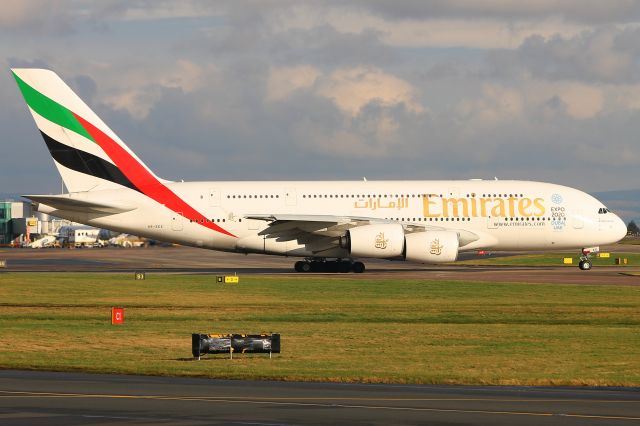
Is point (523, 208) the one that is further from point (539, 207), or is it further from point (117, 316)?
point (117, 316)

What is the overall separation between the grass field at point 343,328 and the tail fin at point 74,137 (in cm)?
785

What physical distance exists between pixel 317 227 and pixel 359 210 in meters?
3.34

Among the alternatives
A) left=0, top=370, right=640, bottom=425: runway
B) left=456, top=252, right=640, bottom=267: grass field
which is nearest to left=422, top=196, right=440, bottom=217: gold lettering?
left=456, top=252, right=640, bottom=267: grass field

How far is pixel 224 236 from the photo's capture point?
6456 centimetres

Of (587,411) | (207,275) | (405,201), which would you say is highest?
(405,201)

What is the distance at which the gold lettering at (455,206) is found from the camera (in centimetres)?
6431

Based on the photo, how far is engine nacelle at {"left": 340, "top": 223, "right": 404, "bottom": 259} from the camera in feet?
203

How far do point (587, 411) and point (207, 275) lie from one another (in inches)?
1758

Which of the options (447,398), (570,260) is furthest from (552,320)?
(570,260)

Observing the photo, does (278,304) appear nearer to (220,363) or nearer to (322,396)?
(220,363)

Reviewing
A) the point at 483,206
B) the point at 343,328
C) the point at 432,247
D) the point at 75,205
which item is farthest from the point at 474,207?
the point at 343,328

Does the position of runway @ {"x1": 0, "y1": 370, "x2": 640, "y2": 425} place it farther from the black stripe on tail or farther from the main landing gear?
the main landing gear

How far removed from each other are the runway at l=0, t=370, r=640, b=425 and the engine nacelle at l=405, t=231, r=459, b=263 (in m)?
38.1

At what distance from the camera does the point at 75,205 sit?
62.7 meters
